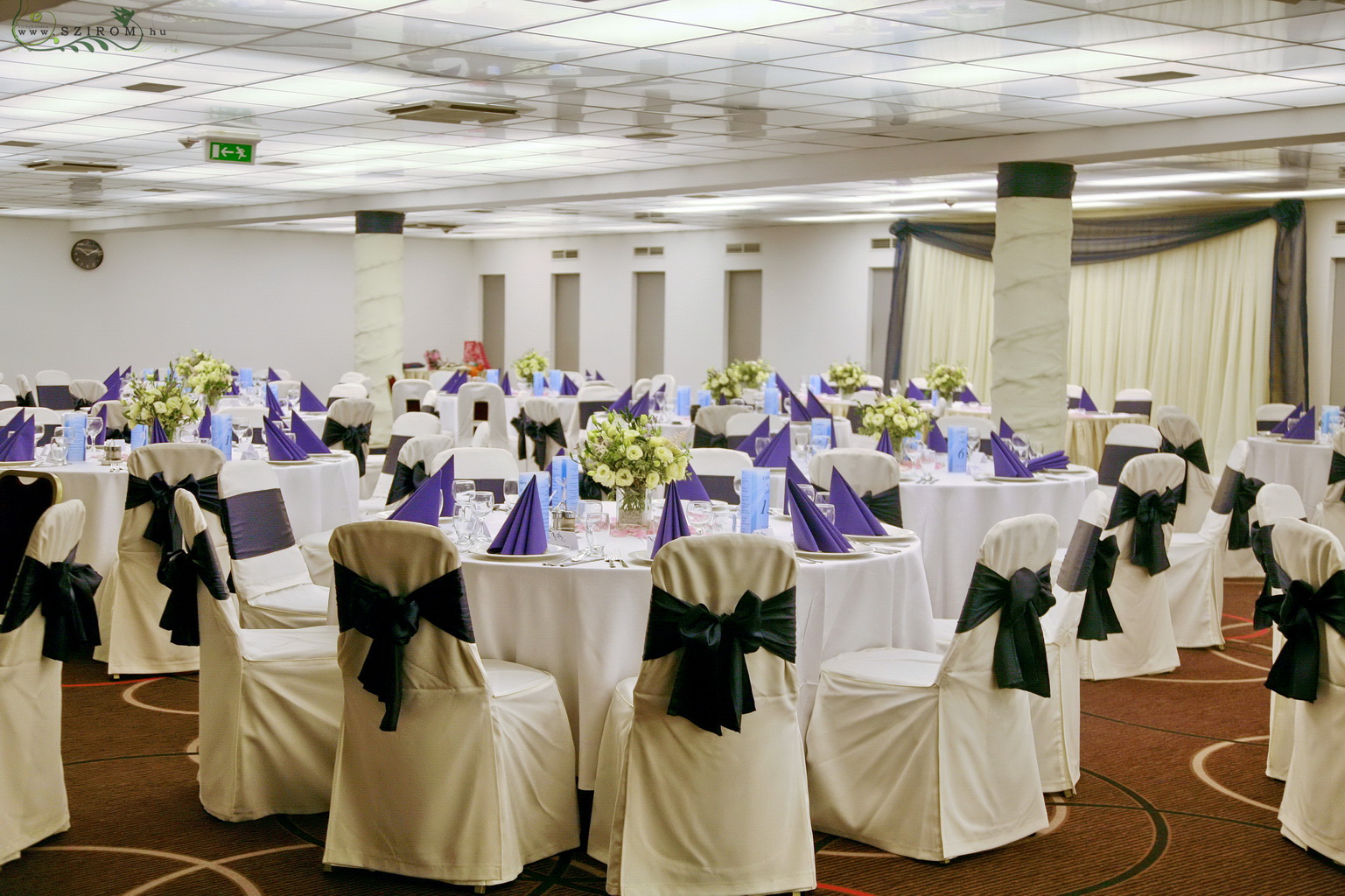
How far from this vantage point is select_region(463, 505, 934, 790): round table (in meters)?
3.99

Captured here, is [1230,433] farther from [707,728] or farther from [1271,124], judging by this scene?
[707,728]

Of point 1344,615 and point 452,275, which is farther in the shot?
point 452,275

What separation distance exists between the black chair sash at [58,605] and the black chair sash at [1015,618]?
102 inches

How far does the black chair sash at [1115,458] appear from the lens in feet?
26.3

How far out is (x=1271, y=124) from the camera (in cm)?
844

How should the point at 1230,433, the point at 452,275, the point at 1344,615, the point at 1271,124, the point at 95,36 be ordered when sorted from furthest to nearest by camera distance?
the point at 452,275, the point at 1230,433, the point at 1271,124, the point at 95,36, the point at 1344,615

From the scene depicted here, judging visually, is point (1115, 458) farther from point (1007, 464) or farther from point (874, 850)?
point (874, 850)

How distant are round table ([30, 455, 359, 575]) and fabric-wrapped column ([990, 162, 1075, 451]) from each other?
5.15 metres

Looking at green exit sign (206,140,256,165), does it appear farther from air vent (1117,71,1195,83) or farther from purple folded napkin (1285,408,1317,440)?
purple folded napkin (1285,408,1317,440)

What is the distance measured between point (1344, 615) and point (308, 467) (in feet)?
16.3

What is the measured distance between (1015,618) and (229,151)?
8.36 meters

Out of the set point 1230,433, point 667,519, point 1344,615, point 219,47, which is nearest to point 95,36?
point 219,47

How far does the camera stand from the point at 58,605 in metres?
3.82

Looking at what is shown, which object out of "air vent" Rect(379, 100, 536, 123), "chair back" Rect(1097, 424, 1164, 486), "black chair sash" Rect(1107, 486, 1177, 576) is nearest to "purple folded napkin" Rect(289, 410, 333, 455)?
"air vent" Rect(379, 100, 536, 123)
